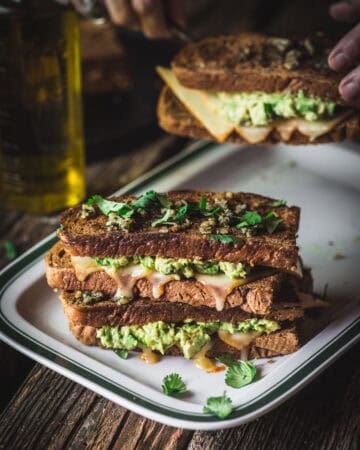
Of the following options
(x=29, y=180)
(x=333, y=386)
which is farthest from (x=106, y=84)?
(x=333, y=386)

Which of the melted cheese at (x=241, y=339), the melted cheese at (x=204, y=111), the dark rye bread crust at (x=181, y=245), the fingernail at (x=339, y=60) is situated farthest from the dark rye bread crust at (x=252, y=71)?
the melted cheese at (x=241, y=339)

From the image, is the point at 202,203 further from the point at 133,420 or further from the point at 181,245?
the point at 133,420

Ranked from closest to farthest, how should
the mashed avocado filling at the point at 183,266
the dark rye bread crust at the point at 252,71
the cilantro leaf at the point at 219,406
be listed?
the cilantro leaf at the point at 219,406, the mashed avocado filling at the point at 183,266, the dark rye bread crust at the point at 252,71

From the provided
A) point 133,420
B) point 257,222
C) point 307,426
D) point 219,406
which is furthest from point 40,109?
point 307,426

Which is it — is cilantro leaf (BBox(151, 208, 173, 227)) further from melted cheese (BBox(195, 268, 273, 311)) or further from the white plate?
the white plate

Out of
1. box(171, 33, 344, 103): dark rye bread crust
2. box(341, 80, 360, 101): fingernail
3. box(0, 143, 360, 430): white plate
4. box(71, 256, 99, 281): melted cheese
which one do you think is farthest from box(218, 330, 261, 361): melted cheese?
box(171, 33, 344, 103): dark rye bread crust

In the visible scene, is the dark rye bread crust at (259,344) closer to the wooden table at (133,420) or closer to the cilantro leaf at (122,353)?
the cilantro leaf at (122,353)

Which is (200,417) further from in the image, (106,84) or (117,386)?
(106,84)
